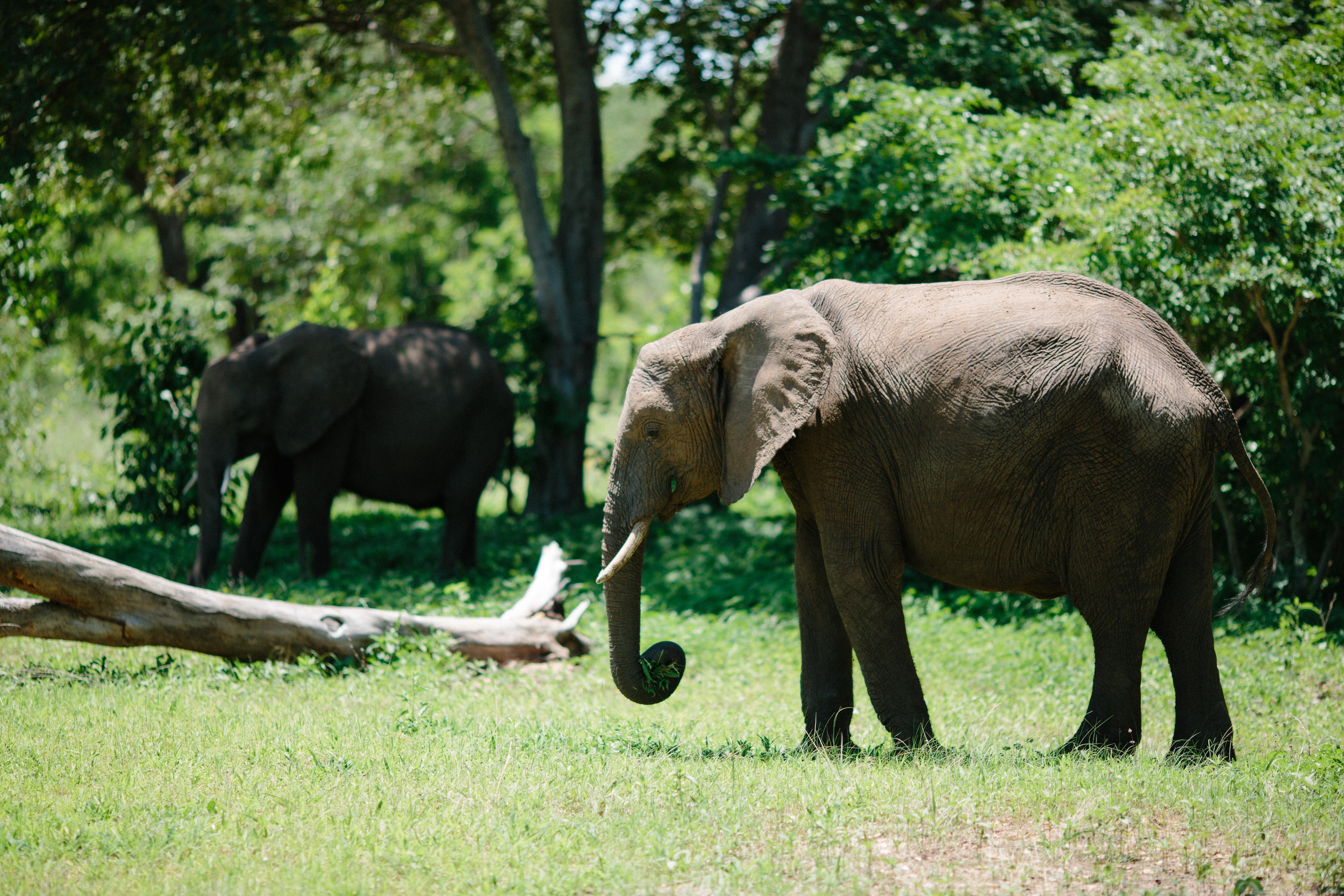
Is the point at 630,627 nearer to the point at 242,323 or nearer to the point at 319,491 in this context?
the point at 319,491

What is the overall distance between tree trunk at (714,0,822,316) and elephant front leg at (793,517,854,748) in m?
8.91

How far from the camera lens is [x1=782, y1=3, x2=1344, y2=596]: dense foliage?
827 centimetres

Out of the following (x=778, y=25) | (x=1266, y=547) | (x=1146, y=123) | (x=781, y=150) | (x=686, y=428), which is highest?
(x=778, y=25)

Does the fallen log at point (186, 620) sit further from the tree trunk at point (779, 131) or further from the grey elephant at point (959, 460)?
the tree trunk at point (779, 131)

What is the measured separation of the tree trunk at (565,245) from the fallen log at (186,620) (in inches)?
267

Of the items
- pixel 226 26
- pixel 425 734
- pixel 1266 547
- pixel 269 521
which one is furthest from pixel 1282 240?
pixel 226 26

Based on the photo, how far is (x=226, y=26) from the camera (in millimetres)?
12586

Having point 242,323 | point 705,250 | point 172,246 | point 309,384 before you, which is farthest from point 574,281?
point 172,246

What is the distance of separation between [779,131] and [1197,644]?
10.9 m

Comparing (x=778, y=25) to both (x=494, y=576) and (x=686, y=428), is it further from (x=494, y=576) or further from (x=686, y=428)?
(x=686, y=428)

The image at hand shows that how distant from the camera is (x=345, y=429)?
1215 cm

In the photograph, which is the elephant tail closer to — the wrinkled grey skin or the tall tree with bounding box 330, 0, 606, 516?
the wrinkled grey skin

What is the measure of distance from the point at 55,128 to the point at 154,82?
4.30ft

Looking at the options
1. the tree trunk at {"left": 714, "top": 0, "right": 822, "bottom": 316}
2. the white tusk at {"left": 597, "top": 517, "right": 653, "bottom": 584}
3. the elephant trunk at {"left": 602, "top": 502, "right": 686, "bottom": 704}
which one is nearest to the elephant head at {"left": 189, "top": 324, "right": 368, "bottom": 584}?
the tree trunk at {"left": 714, "top": 0, "right": 822, "bottom": 316}
